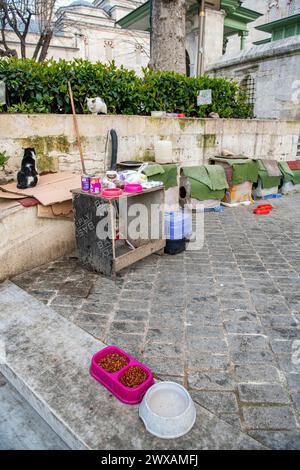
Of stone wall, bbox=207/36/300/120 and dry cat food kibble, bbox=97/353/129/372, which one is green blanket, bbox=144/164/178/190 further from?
stone wall, bbox=207/36/300/120

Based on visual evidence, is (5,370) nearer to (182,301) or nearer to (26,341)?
(26,341)

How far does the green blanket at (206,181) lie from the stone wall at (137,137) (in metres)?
0.64

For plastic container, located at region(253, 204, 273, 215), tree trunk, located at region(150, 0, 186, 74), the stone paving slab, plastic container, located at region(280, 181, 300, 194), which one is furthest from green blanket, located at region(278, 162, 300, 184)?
the stone paving slab

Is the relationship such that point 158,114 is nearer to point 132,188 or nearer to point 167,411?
point 132,188

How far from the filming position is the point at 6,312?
3350 mm

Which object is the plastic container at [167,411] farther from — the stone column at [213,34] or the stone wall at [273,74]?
the stone column at [213,34]

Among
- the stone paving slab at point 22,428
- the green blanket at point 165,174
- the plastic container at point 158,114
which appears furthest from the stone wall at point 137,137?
the stone paving slab at point 22,428

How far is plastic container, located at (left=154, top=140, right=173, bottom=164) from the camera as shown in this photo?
22.0 ft

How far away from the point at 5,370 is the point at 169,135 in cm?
607

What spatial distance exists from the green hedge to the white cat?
0.57 ft

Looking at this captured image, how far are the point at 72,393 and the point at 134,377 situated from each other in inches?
18.3

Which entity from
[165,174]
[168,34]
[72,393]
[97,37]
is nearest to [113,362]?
[72,393]

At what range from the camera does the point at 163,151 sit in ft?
22.1
